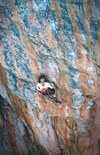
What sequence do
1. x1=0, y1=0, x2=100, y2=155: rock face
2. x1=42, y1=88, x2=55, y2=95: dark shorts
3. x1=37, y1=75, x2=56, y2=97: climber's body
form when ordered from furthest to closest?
x1=42, y1=88, x2=55, y2=95: dark shorts → x1=37, y1=75, x2=56, y2=97: climber's body → x1=0, y1=0, x2=100, y2=155: rock face

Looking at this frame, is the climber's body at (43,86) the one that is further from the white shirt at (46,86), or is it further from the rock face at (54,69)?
the rock face at (54,69)

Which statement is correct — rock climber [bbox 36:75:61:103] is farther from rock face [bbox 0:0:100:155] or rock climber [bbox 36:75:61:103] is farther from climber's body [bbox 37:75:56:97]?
rock face [bbox 0:0:100:155]

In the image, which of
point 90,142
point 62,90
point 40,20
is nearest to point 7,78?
point 62,90

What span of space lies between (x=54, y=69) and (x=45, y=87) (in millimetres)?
529

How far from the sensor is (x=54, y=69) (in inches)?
217

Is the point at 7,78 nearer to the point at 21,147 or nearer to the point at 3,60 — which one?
the point at 3,60

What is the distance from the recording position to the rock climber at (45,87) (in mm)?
5648

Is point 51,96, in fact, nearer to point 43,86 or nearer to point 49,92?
point 49,92

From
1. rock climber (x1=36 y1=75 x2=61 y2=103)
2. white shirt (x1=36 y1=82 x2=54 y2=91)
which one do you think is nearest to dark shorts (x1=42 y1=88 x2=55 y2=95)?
rock climber (x1=36 y1=75 x2=61 y2=103)

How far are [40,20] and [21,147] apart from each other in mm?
5063

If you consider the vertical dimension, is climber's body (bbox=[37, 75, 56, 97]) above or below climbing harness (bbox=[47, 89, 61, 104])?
above

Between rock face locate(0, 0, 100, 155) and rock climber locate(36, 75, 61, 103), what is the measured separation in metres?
0.12

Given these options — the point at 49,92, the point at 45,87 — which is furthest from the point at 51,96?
the point at 45,87

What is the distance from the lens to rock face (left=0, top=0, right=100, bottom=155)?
184 inches
